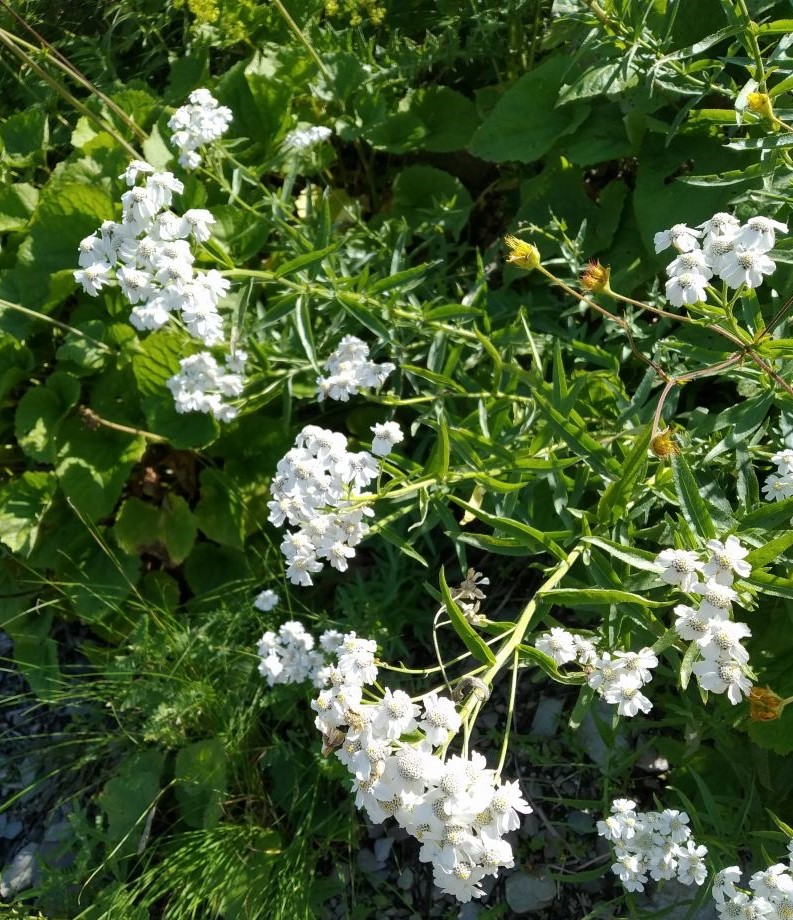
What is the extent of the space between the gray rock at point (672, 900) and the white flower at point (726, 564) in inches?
41.5

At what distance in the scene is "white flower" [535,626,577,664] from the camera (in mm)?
1533

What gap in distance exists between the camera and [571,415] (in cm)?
193

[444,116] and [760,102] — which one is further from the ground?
[760,102]

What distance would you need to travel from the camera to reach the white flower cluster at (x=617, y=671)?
152cm

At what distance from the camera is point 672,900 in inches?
83.5

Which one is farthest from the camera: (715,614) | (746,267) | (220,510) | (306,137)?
(220,510)

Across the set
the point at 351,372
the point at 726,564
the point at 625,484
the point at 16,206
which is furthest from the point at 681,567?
the point at 16,206

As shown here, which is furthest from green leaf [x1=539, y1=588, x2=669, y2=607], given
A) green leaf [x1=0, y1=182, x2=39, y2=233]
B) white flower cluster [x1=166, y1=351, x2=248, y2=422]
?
green leaf [x1=0, y1=182, x2=39, y2=233]

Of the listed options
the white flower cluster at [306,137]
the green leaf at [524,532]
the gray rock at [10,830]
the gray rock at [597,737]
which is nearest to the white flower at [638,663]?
the green leaf at [524,532]

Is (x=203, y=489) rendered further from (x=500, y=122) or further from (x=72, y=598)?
(x=500, y=122)

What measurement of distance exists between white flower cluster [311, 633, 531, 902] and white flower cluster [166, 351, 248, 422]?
1.15 m

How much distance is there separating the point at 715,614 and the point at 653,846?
57 cm

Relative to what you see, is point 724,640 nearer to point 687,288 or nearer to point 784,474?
point 784,474

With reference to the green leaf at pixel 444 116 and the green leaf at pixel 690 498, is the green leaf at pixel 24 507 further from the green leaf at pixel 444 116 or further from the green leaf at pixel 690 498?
the green leaf at pixel 690 498
